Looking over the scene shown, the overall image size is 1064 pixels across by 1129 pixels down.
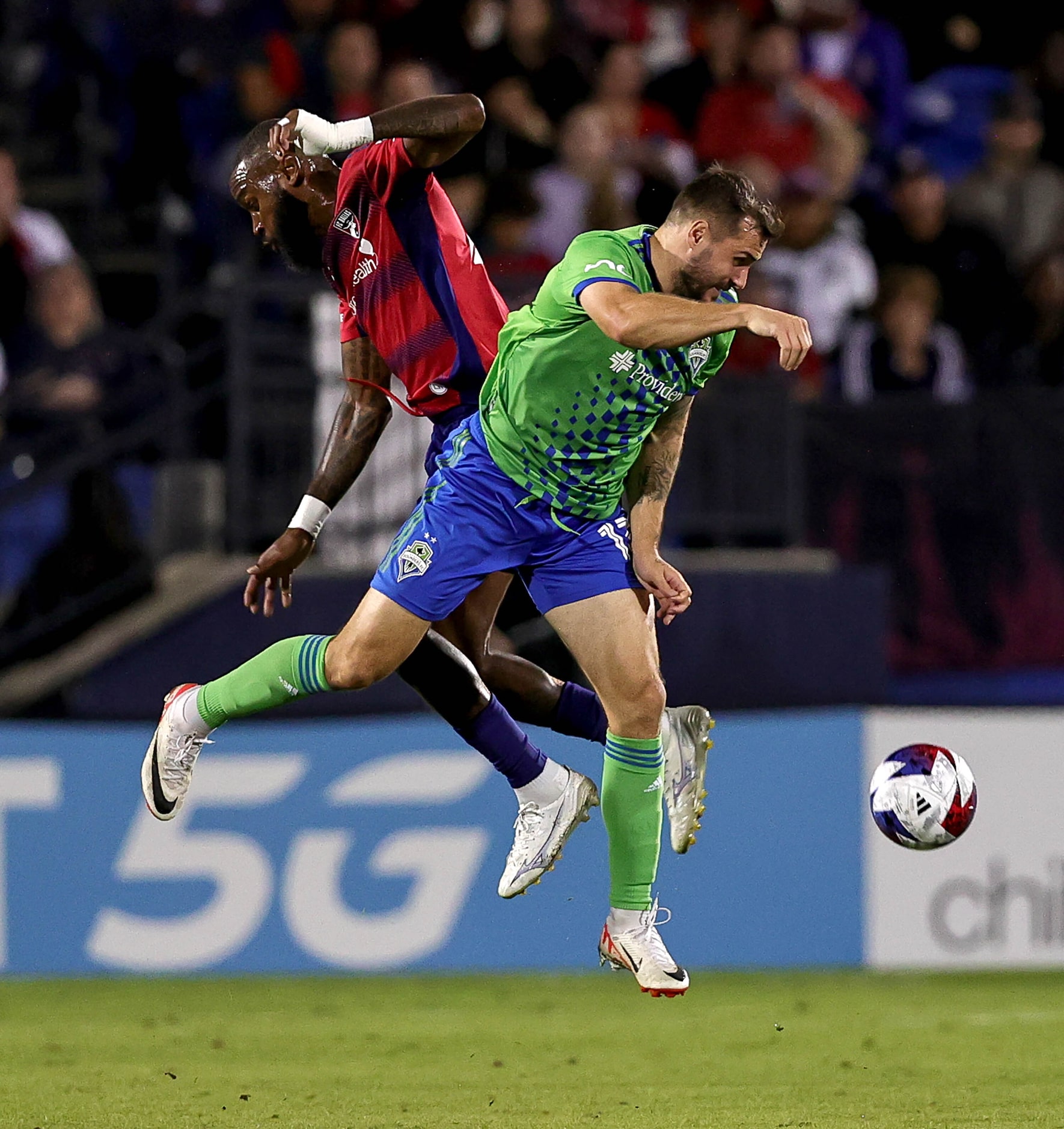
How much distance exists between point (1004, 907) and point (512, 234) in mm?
4088

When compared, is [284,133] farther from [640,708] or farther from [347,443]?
[640,708]

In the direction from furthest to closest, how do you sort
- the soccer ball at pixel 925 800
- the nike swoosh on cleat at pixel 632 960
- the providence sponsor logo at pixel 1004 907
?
the providence sponsor logo at pixel 1004 907, the soccer ball at pixel 925 800, the nike swoosh on cleat at pixel 632 960

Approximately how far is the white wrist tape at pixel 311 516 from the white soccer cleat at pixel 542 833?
113 cm

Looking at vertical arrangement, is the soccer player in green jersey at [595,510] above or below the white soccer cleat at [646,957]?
above

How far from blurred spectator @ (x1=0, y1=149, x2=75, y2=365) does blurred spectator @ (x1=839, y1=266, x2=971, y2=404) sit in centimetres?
425

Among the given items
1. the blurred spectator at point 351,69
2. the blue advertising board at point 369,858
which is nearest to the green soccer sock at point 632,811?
the blue advertising board at point 369,858

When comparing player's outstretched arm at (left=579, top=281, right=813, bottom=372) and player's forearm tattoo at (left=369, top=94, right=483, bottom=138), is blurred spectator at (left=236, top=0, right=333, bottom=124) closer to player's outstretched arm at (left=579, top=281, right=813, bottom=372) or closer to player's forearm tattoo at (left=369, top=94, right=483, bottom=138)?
player's forearm tattoo at (left=369, top=94, right=483, bottom=138)

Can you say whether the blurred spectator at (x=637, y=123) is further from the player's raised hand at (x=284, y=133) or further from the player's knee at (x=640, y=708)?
the player's knee at (x=640, y=708)

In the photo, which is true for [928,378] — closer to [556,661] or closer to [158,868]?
[556,661]

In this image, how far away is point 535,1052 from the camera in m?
8.24

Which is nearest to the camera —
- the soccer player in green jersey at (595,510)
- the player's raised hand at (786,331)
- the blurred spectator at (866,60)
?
the player's raised hand at (786,331)

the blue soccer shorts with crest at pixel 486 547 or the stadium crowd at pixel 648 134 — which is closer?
the blue soccer shorts with crest at pixel 486 547

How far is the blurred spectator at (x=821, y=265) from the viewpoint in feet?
36.5

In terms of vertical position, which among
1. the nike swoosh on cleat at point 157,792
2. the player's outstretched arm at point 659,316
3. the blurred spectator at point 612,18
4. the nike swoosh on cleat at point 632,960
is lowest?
the nike swoosh on cleat at point 632,960
